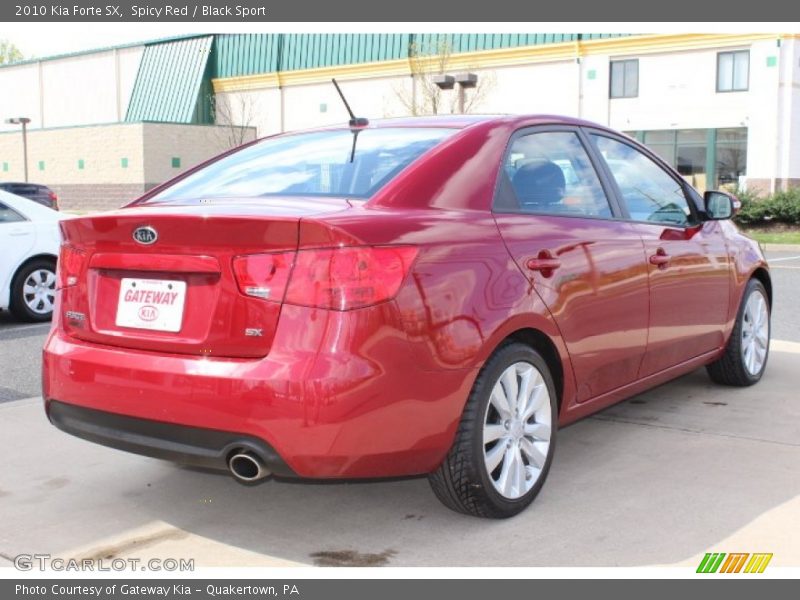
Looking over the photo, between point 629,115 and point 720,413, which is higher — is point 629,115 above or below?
above

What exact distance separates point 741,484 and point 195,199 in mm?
2624

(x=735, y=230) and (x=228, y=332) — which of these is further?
(x=735, y=230)

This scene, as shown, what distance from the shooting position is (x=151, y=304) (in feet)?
11.1

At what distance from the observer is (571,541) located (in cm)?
354

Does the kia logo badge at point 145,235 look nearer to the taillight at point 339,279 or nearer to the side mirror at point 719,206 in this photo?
the taillight at point 339,279

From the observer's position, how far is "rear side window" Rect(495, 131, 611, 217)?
402 centimetres

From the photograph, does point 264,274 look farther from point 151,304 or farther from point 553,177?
point 553,177

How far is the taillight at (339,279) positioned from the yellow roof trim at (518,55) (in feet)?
107

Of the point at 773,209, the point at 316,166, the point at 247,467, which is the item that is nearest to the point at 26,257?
the point at 316,166

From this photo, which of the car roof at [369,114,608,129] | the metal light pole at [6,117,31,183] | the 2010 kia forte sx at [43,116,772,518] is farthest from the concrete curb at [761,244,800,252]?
the metal light pole at [6,117,31,183]

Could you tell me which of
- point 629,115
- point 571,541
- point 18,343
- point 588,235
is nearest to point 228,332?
point 571,541

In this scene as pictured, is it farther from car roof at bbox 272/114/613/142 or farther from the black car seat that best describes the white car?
the black car seat
